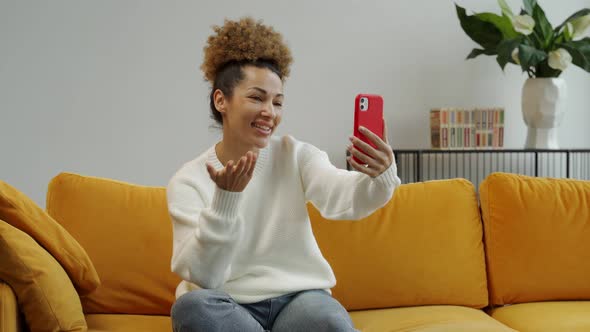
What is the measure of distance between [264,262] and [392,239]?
0.53 meters

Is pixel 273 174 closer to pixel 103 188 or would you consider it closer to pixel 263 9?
pixel 103 188

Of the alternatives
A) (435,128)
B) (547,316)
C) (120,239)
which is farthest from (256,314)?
(435,128)

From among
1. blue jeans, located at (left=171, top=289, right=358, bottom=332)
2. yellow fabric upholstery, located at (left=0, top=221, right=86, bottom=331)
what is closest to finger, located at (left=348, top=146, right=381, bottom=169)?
blue jeans, located at (left=171, top=289, right=358, bottom=332)

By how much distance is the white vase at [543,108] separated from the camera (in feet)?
11.3

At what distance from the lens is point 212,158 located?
6.20 ft

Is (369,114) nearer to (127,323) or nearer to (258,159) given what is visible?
(258,159)

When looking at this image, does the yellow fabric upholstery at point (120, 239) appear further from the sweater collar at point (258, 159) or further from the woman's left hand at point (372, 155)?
the woman's left hand at point (372, 155)

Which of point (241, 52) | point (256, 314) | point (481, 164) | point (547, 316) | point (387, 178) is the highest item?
point (241, 52)

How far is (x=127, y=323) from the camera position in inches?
77.5

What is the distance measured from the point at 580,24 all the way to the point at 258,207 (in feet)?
7.08

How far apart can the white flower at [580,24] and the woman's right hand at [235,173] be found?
2.35 meters

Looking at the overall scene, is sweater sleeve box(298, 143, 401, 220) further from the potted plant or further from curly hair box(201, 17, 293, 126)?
the potted plant

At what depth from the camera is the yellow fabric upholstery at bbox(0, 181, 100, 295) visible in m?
1.76

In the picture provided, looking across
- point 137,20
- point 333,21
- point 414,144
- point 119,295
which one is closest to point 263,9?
point 333,21
